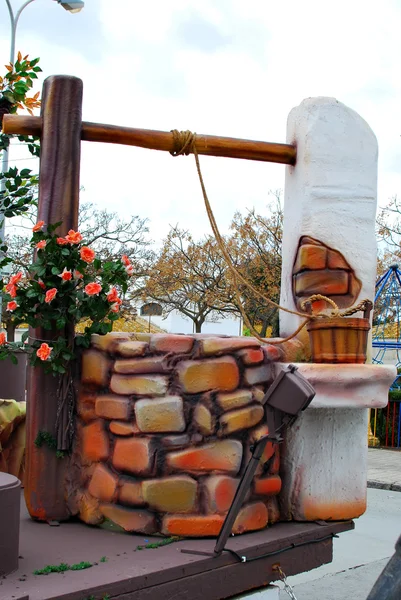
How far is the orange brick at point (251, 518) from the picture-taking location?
127 inches

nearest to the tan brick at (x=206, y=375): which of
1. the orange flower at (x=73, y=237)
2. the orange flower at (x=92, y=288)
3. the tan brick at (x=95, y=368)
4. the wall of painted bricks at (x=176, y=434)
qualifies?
the wall of painted bricks at (x=176, y=434)

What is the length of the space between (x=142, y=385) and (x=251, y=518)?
2.56 ft

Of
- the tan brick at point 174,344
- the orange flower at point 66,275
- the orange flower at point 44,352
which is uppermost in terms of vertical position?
the orange flower at point 66,275

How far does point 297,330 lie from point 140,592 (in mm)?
1450

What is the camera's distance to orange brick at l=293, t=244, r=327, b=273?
3.64 metres

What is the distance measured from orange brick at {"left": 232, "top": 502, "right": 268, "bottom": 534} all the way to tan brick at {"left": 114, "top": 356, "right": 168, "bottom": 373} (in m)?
0.73

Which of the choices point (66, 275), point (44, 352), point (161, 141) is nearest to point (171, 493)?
point (44, 352)

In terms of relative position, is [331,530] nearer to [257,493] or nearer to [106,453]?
[257,493]

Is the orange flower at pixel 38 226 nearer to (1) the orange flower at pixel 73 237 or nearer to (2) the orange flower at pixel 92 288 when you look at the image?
(1) the orange flower at pixel 73 237

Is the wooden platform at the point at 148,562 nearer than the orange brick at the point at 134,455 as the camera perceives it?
Yes

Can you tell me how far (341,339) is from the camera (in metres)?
3.35

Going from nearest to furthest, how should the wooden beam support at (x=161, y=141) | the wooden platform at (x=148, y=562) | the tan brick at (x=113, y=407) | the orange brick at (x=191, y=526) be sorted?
the wooden platform at (x=148, y=562) < the orange brick at (x=191, y=526) < the tan brick at (x=113, y=407) < the wooden beam support at (x=161, y=141)

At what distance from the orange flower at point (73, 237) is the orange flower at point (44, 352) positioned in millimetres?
494

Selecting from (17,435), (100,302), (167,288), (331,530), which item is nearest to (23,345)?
(100,302)
